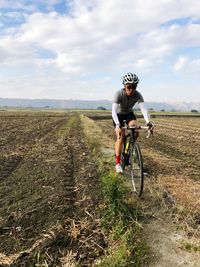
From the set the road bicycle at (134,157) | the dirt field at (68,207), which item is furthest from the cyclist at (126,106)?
the dirt field at (68,207)

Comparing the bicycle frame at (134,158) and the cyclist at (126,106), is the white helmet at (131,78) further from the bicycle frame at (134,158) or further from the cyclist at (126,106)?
the bicycle frame at (134,158)

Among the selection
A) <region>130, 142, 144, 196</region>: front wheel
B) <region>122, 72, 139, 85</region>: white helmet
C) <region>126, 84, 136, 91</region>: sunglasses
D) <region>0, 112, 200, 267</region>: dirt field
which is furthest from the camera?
<region>126, 84, 136, 91</region>: sunglasses

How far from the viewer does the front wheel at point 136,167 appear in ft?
25.8

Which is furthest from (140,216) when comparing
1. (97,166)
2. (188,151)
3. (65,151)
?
(188,151)

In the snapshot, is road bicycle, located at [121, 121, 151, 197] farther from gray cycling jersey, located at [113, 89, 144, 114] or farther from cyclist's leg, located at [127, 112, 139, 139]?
gray cycling jersey, located at [113, 89, 144, 114]

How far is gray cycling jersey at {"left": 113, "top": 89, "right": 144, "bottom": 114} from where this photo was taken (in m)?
8.63

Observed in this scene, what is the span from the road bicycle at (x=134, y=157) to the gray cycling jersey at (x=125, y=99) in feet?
1.45

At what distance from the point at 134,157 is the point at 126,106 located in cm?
132

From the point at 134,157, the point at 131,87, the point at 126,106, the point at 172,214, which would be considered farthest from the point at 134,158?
the point at 172,214

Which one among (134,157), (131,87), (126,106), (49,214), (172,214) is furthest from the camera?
(126,106)

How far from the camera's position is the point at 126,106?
897cm

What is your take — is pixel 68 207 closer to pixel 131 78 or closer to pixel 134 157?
pixel 134 157

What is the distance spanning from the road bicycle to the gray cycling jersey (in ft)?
1.45

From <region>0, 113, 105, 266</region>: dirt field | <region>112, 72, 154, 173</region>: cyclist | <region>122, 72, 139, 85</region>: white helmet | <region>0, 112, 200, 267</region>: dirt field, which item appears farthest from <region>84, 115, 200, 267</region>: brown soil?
<region>122, 72, 139, 85</region>: white helmet
